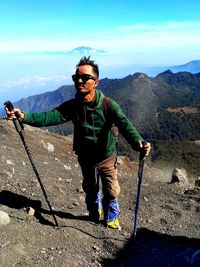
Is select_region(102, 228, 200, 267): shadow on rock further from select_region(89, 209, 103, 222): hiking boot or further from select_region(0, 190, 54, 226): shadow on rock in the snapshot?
select_region(0, 190, 54, 226): shadow on rock

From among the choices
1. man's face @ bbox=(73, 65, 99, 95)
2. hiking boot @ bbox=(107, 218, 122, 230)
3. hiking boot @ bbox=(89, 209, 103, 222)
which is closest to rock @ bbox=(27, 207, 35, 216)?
hiking boot @ bbox=(89, 209, 103, 222)

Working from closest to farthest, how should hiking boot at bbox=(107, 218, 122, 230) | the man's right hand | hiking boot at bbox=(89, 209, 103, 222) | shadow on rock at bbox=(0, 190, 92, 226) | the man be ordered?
the man's right hand → the man → hiking boot at bbox=(107, 218, 122, 230) → hiking boot at bbox=(89, 209, 103, 222) → shadow on rock at bbox=(0, 190, 92, 226)

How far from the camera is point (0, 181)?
945 cm

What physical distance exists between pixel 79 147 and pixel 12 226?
5.87ft

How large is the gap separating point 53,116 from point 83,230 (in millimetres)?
2247

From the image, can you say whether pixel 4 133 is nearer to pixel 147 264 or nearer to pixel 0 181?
pixel 0 181

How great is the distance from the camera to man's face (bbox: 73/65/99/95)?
6379 mm

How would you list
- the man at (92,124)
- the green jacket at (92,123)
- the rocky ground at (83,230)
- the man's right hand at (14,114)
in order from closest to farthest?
the man's right hand at (14,114), the rocky ground at (83,230), the man at (92,124), the green jacket at (92,123)

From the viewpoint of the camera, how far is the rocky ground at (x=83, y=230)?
633cm

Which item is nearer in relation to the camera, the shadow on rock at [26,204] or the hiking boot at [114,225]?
the hiking boot at [114,225]

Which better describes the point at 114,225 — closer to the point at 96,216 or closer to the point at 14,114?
the point at 96,216

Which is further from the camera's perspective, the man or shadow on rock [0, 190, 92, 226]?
shadow on rock [0, 190, 92, 226]

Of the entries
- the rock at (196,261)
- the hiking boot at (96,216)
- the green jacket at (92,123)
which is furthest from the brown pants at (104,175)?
the rock at (196,261)

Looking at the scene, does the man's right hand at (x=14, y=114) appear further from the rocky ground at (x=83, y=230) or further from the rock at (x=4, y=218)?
the rocky ground at (x=83, y=230)
